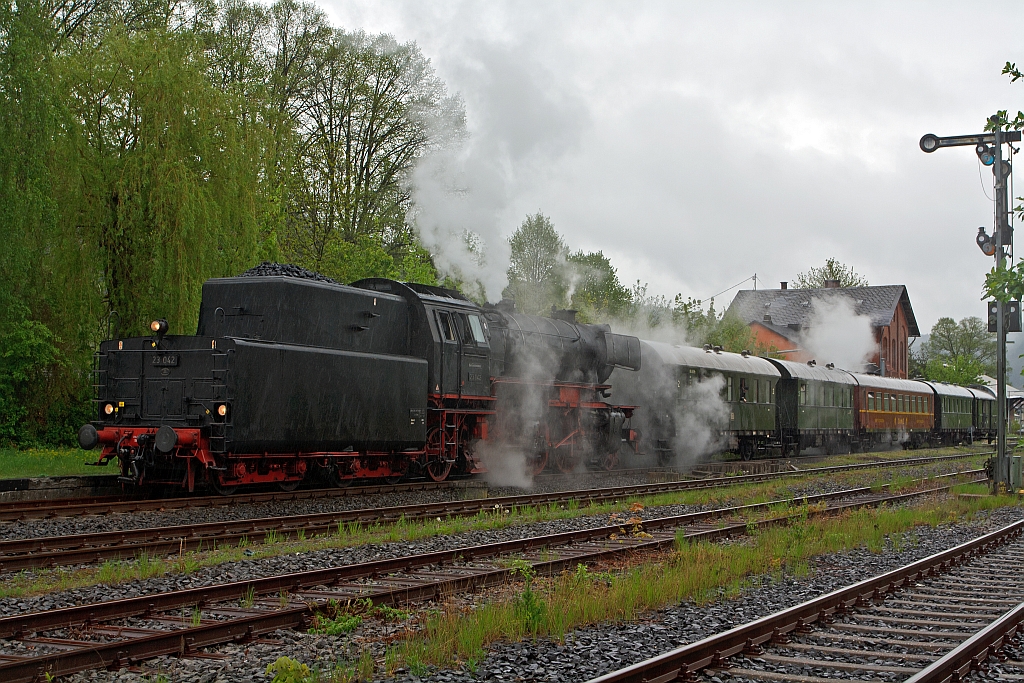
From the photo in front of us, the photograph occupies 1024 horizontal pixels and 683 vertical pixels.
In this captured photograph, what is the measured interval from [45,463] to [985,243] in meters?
18.9

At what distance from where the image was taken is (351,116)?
114 ft

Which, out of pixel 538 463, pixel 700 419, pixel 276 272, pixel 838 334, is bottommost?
pixel 538 463

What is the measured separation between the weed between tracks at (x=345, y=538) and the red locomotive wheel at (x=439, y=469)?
3.09 metres

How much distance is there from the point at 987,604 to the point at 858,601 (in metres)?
1.21

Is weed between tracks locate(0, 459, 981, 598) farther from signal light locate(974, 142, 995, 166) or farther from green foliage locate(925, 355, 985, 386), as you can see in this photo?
green foliage locate(925, 355, 985, 386)

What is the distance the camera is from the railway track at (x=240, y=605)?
5816 millimetres

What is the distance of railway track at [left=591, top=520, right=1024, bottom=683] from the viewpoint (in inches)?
231

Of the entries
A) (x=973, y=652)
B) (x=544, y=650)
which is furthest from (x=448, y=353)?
(x=973, y=652)

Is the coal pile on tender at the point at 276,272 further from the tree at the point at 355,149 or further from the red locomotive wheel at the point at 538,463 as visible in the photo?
the tree at the point at 355,149

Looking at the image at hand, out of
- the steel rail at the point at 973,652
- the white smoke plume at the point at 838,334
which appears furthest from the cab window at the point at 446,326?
the white smoke plume at the point at 838,334

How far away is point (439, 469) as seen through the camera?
17.5 metres

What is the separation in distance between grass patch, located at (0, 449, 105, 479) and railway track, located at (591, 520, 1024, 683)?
13.1 metres

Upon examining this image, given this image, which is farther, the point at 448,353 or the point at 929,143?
the point at 929,143

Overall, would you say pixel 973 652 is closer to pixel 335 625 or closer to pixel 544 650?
pixel 544 650
